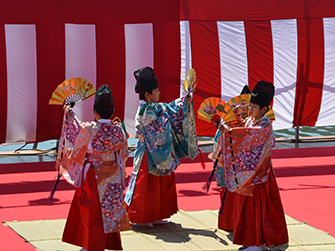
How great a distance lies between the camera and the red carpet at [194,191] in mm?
4191

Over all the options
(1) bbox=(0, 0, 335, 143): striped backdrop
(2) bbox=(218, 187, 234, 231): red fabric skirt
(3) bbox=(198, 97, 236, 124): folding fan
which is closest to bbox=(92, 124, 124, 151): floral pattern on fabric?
(3) bbox=(198, 97, 236, 124): folding fan

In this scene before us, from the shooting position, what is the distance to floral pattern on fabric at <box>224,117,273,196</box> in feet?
10.7

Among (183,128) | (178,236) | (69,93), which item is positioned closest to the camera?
(69,93)

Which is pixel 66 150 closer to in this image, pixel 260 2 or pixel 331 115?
pixel 260 2

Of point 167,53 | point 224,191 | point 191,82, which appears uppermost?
point 167,53

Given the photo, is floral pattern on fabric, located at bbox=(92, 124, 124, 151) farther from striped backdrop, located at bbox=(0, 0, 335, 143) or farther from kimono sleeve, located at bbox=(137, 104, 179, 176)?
striped backdrop, located at bbox=(0, 0, 335, 143)

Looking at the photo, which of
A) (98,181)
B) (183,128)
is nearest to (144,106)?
(183,128)

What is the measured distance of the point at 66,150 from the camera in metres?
3.39

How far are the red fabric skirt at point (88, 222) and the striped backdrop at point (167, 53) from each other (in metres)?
3.55

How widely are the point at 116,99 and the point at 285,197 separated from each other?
2.94m

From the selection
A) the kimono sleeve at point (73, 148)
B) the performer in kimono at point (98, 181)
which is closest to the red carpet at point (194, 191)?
the performer in kimono at point (98, 181)

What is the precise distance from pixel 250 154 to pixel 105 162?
960mm

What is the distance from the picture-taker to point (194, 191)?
5.08 metres

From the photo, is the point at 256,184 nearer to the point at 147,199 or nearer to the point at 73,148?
the point at 147,199
